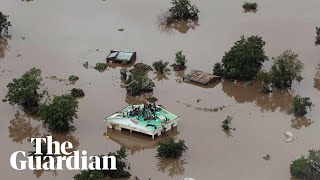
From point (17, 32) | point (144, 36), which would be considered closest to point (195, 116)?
→ point (144, 36)

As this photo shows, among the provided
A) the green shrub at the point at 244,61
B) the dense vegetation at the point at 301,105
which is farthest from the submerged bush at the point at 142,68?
the dense vegetation at the point at 301,105

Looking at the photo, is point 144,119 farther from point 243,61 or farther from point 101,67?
point 101,67

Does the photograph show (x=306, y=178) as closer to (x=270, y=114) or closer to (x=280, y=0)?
(x=270, y=114)

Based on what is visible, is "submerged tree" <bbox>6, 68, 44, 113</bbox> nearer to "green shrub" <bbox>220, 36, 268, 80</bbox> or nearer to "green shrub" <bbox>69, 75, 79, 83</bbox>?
A: "green shrub" <bbox>69, 75, 79, 83</bbox>

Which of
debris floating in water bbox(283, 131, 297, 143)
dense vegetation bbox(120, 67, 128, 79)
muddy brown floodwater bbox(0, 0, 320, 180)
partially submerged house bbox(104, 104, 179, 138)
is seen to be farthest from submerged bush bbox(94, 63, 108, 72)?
debris floating in water bbox(283, 131, 297, 143)

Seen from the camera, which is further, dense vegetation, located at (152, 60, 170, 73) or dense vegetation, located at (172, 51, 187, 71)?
dense vegetation, located at (172, 51, 187, 71)

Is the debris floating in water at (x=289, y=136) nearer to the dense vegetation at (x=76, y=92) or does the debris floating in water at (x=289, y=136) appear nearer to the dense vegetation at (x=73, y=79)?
the dense vegetation at (x=76, y=92)
